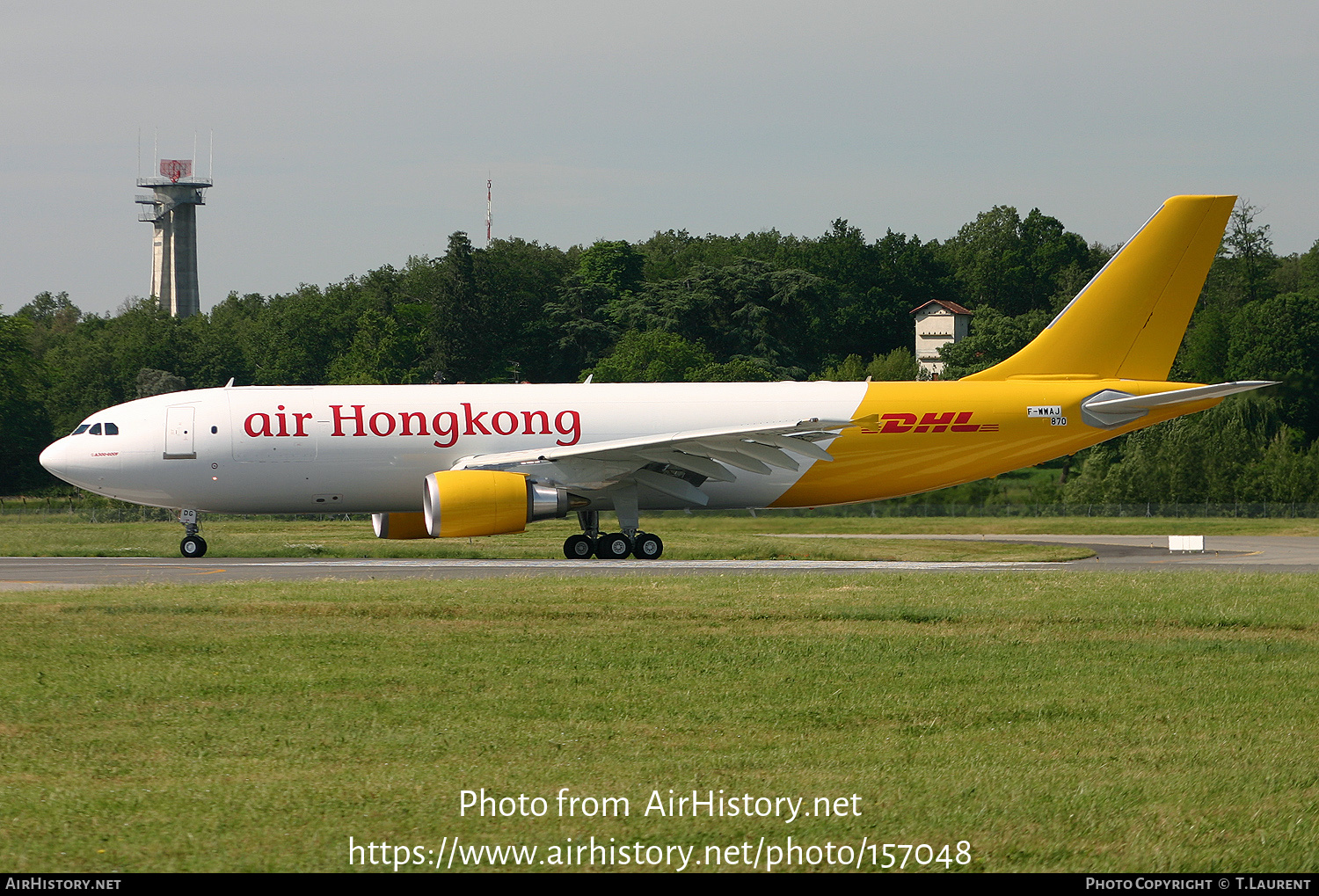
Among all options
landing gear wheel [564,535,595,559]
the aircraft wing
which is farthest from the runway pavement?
the aircraft wing

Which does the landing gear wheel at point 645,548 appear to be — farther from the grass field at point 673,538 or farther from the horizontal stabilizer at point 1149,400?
the horizontal stabilizer at point 1149,400

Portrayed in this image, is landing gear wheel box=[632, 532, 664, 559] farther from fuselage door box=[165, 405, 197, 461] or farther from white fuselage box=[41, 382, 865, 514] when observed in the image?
fuselage door box=[165, 405, 197, 461]

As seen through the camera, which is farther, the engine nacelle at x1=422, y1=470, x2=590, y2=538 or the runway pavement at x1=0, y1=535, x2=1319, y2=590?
the engine nacelle at x1=422, y1=470, x2=590, y2=538

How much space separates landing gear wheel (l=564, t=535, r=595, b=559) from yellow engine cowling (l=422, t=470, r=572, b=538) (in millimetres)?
1827

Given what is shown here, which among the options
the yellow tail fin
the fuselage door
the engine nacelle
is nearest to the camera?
the engine nacelle

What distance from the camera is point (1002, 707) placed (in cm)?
1030

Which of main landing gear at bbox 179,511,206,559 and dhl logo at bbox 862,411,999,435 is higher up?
dhl logo at bbox 862,411,999,435

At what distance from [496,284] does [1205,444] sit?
53.9 metres

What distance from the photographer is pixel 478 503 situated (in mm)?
23578

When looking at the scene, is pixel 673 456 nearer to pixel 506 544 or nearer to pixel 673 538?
pixel 673 538

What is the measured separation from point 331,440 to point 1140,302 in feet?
55.6

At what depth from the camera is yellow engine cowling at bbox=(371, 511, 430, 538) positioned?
89.8 feet

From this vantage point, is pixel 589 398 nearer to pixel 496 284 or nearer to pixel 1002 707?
pixel 1002 707

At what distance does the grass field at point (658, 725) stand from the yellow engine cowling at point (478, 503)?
655cm
